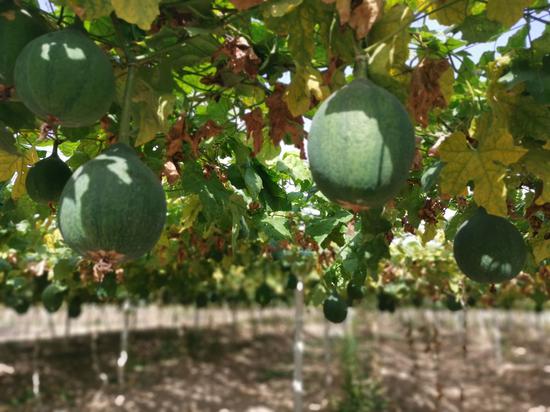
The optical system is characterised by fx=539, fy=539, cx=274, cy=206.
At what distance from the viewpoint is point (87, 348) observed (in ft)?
71.8

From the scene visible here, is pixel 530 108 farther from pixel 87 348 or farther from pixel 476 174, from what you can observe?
pixel 87 348

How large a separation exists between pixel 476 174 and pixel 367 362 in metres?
19.5

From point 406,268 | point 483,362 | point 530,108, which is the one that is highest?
point 530,108

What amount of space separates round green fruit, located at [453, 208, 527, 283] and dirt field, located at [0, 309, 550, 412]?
8.62m

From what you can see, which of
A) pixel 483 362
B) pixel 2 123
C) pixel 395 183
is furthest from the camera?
pixel 483 362

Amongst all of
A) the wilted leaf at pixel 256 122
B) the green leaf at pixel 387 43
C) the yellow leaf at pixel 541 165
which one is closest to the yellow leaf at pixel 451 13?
the green leaf at pixel 387 43

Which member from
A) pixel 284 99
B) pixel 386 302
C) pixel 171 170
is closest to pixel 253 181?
pixel 171 170

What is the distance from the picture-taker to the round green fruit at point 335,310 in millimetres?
5391

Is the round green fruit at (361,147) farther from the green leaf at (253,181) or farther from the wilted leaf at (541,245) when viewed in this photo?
the wilted leaf at (541,245)

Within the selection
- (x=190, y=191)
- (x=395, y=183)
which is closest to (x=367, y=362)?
(x=190, y=191)

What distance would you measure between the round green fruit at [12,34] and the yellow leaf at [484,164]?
1302mm

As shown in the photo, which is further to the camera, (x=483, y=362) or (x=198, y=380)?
(x=483, y=362)

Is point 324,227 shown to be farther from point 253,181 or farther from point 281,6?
point 281,6

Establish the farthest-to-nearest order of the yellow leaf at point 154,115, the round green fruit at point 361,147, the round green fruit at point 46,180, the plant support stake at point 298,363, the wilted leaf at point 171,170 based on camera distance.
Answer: the plant support stake at point 298,363 → the wilted leaf at point 171,170 → the round green fruit at point 46,180 → the yellow leaf at point 154,115 → the round green fruit at point 361,147
